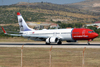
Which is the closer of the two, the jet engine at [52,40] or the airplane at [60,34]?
the airplane at [60,34]

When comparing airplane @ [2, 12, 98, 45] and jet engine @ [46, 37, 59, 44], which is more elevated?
airplane @ [2, 12, 98, 45]

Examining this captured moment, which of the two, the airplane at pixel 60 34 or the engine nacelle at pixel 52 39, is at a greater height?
the airplane at pixel 60 34

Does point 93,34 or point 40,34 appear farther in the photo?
point 40,34

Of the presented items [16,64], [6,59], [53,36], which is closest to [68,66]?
[16,64]

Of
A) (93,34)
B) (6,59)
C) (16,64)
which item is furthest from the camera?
(93,34)

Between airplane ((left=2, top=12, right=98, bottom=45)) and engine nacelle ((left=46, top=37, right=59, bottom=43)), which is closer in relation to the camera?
airplane ((left=2, top=12, right=98, bottom=45))

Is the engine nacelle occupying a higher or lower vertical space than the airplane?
lower

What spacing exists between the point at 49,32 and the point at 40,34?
2.56 m

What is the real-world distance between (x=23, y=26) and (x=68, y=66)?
40653 mm

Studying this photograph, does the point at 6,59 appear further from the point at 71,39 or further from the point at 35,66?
the point at 71,39

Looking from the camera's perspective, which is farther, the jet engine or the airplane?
the jet engine

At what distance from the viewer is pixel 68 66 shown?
21812mm

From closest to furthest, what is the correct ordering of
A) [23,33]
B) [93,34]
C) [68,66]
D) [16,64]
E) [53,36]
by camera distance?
[68,66], [16,64], [93,34], [53,36], [23,33]

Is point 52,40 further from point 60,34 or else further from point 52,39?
point 60,34
